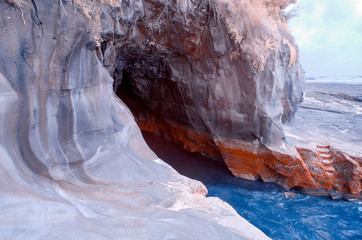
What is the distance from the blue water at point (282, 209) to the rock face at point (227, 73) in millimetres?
372

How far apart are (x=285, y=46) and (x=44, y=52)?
6055mm

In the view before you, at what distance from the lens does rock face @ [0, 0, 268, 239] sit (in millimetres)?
1467

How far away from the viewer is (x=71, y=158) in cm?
238

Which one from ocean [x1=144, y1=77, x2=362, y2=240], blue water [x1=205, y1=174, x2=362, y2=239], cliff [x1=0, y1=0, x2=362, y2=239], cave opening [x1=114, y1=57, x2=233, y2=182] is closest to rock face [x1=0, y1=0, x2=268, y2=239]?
cliff [x1=0, y1=0, x2=362, y2=239]

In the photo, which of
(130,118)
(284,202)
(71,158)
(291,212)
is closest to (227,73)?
(130,118)

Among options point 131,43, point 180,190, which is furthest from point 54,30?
point 131,43

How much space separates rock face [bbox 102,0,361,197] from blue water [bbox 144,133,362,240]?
14.6 inches

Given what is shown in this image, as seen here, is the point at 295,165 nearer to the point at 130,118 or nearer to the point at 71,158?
the point at 130,118

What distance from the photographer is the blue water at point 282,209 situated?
3.92 metres

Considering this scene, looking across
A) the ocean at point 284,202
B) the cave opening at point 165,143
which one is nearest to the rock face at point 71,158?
the ocean at point 284,202

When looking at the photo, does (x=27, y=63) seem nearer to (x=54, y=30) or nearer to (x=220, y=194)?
(x=54, y=30)

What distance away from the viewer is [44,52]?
206 centimetres

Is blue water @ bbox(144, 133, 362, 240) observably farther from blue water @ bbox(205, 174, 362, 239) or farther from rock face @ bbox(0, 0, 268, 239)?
rock face @ bbox(0, 0, 268, 239)

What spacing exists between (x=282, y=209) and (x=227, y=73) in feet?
11.3
